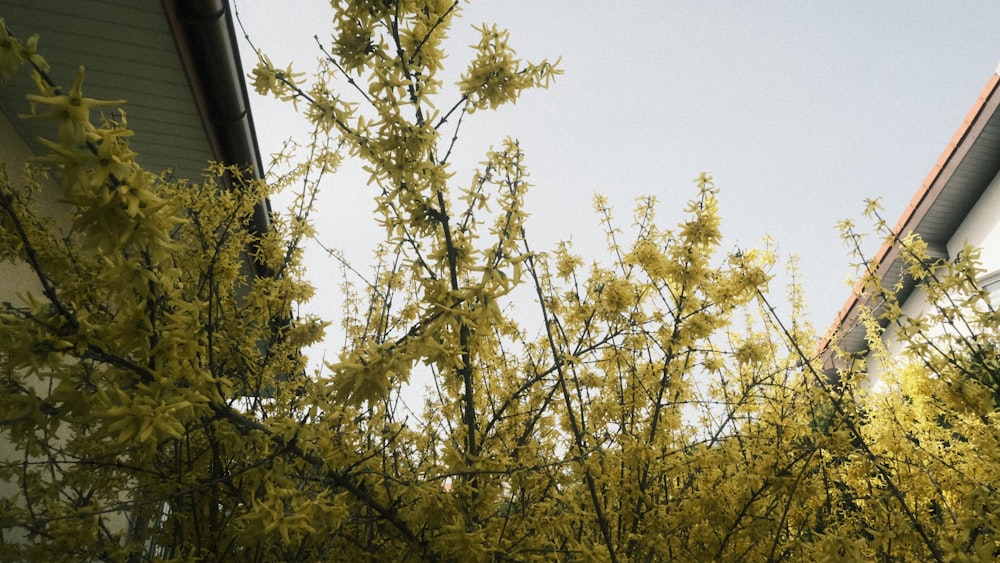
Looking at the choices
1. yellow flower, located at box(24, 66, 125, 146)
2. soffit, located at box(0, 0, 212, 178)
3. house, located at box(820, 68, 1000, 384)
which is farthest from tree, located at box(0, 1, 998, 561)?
house, located at box(820, 68, 1000, 384)

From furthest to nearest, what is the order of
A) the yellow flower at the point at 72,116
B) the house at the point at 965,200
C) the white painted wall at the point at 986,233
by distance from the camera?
the white painted wall at the point at 986,233 → the house at the point at 965,200 → the yellow flower at the point at 72,116

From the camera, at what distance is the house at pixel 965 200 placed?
303 inches

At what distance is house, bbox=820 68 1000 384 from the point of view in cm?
771

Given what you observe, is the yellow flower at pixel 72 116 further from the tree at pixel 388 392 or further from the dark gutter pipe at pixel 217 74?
the dark gutter pipe at pixel 217 74

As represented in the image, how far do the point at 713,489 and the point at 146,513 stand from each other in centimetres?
320

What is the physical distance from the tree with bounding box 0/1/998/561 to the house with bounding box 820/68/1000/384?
465 centimetres

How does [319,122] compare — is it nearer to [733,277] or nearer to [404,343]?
[404,343]

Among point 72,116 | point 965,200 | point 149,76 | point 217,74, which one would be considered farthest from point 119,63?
point 965,200

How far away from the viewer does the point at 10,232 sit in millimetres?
2508

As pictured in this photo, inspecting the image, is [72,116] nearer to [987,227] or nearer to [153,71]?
[153,71]

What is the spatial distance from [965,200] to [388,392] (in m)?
10.2

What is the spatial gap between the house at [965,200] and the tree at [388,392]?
15.3 feet

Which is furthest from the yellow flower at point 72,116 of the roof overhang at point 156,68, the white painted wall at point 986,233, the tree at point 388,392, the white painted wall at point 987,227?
the white painted wall at point 987,227

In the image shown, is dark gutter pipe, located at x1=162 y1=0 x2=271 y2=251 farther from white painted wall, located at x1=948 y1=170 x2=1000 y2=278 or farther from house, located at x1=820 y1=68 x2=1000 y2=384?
white painted wall, located at x1=948 y1=170 x2=1000 y2=278
